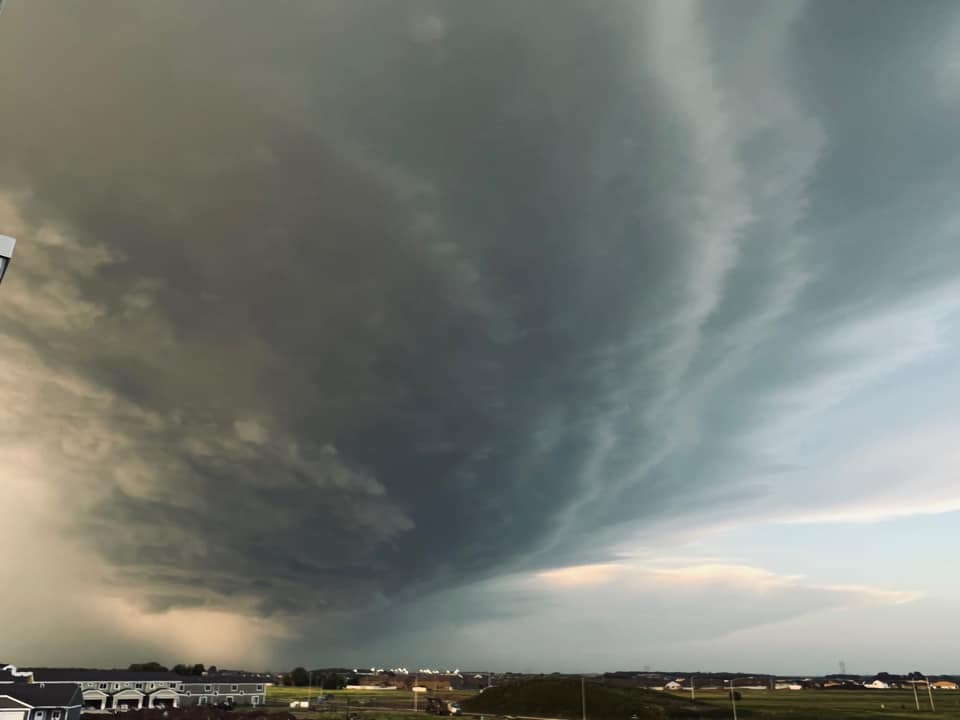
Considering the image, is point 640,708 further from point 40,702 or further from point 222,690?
point 40,702

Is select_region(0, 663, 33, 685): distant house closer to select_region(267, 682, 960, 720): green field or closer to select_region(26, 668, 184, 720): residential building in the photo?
select_region(26, 668, 184, 720): residential building

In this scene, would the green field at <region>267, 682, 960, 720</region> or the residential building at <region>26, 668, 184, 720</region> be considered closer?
the residential building at <region>26, 668, 184, 720</region>

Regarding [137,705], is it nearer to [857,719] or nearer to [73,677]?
[73,677]

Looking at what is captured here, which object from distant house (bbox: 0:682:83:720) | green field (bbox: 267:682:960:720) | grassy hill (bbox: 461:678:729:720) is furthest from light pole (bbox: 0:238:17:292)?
grassy hill (bbox: 461:678:729:720)

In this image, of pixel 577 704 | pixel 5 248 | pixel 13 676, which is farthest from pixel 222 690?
pixel 5 248

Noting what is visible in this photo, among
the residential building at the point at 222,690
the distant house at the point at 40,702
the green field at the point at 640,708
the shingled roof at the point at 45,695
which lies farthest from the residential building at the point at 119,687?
the distant house at the point at 40,702

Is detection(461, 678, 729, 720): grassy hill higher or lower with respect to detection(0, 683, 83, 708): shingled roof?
lower
